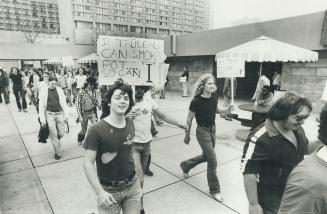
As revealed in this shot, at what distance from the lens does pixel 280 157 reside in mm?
1992

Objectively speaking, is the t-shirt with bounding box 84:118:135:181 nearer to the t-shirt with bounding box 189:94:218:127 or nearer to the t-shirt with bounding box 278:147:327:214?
the t-shirt with bounding box 278:147:327:214

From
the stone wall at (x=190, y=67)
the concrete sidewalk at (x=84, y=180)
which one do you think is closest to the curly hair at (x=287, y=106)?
the concrete sidewalk at (x=84, y=180)

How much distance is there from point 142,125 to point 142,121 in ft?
0.20

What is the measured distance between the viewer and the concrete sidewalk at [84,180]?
3.74 m

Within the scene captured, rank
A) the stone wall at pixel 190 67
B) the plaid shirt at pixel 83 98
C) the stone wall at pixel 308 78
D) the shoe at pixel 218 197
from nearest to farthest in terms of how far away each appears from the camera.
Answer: the shoe at pixel 218 197 → the plaid shirt at pixel 83 98 → the stone wall at pixel 308 78 → the stone wall at pixel 190 67

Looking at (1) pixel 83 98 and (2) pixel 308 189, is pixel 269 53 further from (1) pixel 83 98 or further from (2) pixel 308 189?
(2) pixel 308 189

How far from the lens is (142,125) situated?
3.54 meters

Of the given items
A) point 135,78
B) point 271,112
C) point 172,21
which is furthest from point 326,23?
point 172,21

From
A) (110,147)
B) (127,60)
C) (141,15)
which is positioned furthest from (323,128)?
(141,15)

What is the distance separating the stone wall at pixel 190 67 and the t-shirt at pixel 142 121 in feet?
41.2

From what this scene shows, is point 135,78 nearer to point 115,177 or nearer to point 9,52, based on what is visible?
point 115,177

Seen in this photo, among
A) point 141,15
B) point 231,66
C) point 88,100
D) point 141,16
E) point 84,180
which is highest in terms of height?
point 141,15

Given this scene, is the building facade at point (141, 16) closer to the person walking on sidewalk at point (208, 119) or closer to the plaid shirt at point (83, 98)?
the plaid shirt at point (83, 98)

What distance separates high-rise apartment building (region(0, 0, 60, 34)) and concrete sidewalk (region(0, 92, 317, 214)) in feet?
303
